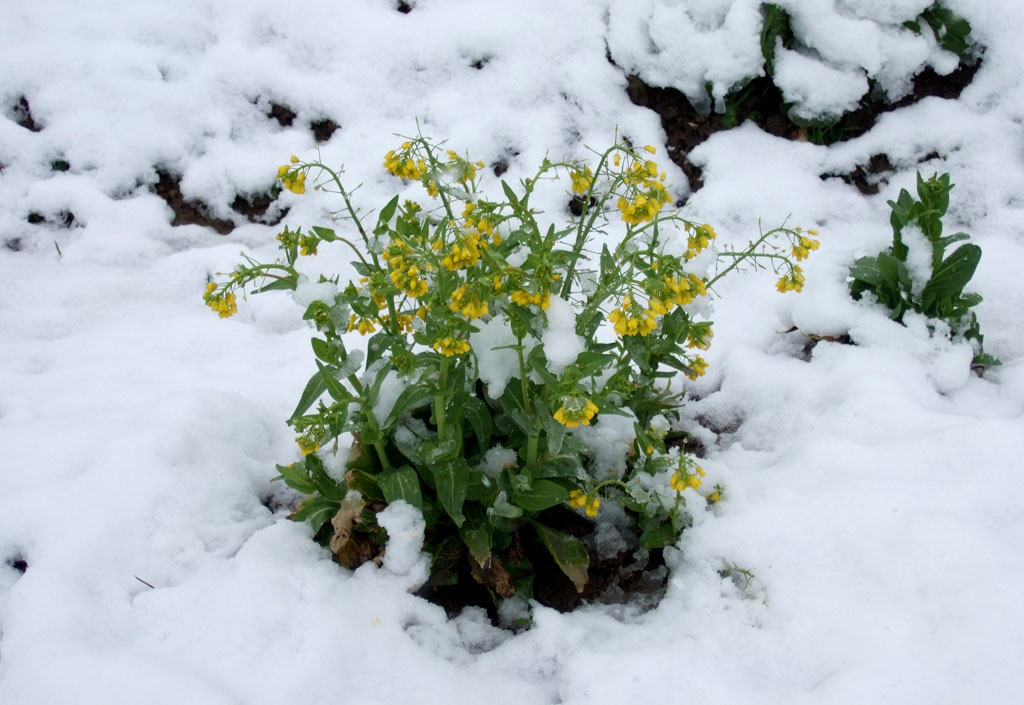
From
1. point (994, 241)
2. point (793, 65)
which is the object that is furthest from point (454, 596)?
point (793, 65)

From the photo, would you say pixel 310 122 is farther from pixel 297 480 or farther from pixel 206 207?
pixel 297 480

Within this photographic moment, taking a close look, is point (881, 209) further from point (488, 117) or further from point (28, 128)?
point (28, 128)

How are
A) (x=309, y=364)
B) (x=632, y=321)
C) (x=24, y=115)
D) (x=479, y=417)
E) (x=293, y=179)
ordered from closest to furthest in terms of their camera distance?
(x=632, y=321)
(x=293, y=179)
(x=479, y=417)
(x=309, y=364)
(x=24, y=115)

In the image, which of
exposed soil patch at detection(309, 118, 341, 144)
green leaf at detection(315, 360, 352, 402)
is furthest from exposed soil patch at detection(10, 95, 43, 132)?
green leaf at detection(315, 360, 352, 402)

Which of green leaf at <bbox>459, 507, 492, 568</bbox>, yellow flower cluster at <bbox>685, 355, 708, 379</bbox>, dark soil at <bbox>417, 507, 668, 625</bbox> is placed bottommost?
dark soil at <bbox>417, 507, 668, 625</bbox>

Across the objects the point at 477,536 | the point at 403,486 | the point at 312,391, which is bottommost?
the point at 477,536

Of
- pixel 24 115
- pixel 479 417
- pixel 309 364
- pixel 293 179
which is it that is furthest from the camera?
pixel 24 115

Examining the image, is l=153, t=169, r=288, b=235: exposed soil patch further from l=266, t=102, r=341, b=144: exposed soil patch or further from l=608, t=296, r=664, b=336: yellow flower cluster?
l=608, t=296, r=664, b=336: yellow flower cluster

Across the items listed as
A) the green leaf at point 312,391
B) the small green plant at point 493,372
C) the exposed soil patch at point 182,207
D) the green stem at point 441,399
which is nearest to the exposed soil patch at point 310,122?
the exposed soil patch at point 182,207

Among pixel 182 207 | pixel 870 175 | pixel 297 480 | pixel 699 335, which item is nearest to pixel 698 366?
pixel 699 335
